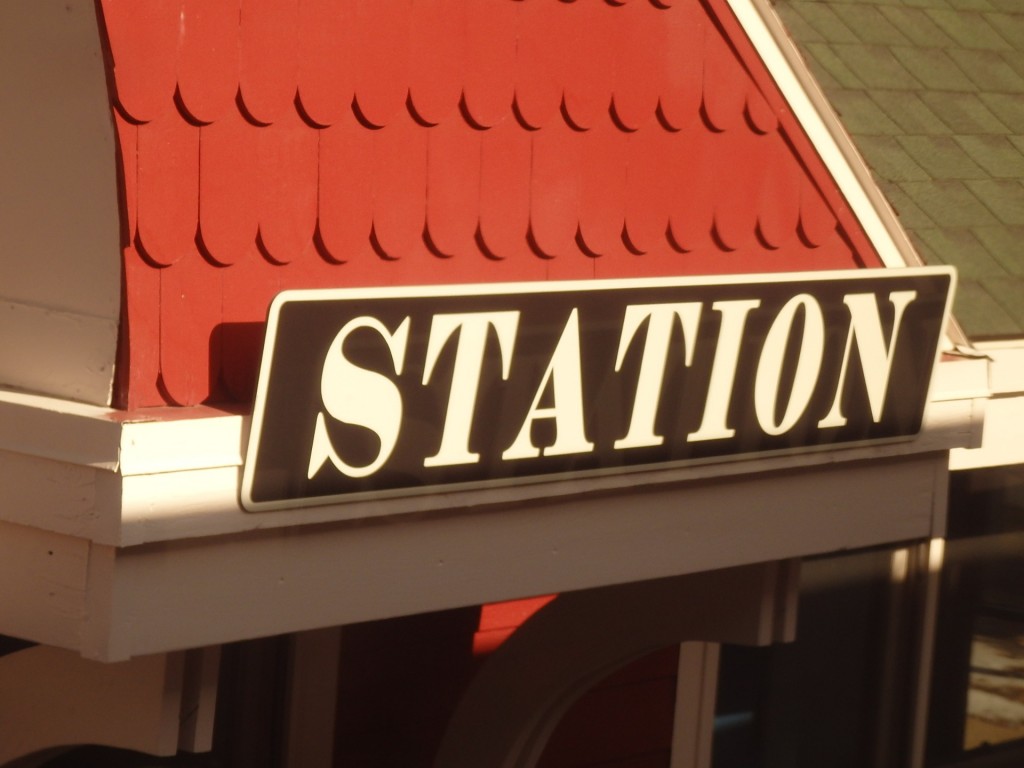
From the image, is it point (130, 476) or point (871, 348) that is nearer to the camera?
point (130, 476)

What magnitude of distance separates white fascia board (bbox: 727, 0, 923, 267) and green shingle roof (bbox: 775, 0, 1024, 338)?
449 millimetres

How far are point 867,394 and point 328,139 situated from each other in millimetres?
1308

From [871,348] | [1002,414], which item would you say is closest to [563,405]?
[871,348]

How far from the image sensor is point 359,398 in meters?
2.46

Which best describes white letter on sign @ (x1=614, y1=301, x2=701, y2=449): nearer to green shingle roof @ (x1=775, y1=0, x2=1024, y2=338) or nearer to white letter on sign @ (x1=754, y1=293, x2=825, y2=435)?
white letter on sign @ (x1=754, y1=293, x2=825, y2=435)

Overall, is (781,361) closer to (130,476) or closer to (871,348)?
(871,348)

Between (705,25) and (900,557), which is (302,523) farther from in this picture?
(900,557)

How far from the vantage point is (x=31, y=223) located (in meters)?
2.53

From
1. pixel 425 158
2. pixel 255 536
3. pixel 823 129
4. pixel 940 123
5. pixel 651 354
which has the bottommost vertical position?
pixel 255 536

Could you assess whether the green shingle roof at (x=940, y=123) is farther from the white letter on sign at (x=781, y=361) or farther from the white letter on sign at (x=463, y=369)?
the white letter on sign at (x=463, y=369)

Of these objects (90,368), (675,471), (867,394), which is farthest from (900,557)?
(90,368)

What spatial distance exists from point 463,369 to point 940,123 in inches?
99.0

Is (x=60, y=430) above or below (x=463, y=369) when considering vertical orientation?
below

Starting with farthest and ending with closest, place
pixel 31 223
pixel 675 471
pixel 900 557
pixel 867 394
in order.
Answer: pixel 900 557
pixel 867 394
pixel 675 471
pixel 31 223
